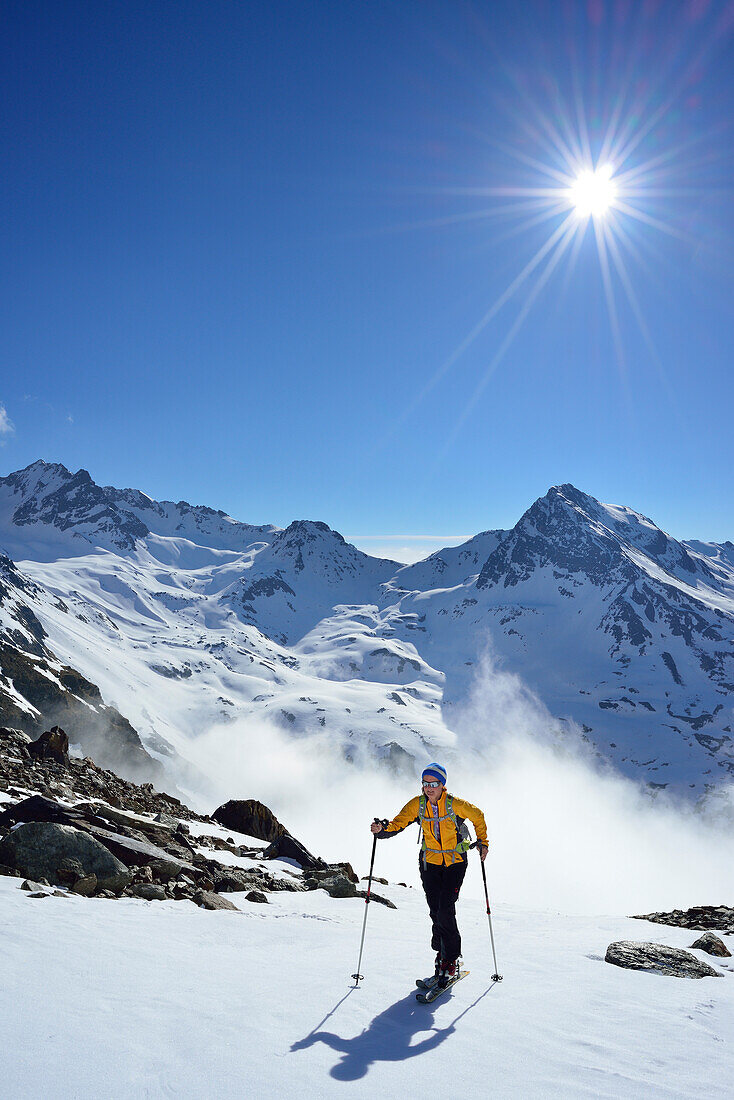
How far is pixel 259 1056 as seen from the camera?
4.75m

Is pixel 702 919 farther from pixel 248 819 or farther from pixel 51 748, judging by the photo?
pixel 51 748

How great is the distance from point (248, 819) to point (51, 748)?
9553 mm

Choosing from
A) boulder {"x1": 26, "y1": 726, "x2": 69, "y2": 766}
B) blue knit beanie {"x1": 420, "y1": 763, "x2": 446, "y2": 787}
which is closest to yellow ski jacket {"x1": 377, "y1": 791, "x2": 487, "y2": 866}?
blue knit beanie {"x1": 420, "y1": 763, "x2": 446, "y2": 787}

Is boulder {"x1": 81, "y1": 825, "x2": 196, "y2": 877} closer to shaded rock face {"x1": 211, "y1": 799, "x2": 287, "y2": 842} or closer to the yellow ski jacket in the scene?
the yellow ski jacket

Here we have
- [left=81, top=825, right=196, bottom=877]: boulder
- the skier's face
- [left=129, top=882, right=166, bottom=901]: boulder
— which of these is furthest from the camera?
[left=81, top=825, right=196, bottom=877]: boulder

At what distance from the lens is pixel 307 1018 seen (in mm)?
5906

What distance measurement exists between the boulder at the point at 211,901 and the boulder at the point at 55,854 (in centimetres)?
146

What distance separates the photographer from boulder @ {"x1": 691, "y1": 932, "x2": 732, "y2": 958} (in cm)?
1047

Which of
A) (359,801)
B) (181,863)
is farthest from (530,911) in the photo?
(359,801)

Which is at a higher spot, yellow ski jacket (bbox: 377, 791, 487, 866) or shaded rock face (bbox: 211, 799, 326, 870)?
yellow ski jacket (bbox: 377, 791, 487, 866)

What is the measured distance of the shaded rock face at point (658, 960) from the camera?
9.11 metres

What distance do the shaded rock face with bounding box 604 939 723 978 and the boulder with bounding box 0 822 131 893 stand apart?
9290mm

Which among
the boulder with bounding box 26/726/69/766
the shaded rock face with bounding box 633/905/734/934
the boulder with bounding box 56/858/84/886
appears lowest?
the boulder with bounding box 56/858/84/886

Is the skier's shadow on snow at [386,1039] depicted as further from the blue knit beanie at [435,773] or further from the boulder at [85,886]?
the boulder at [85,886]
